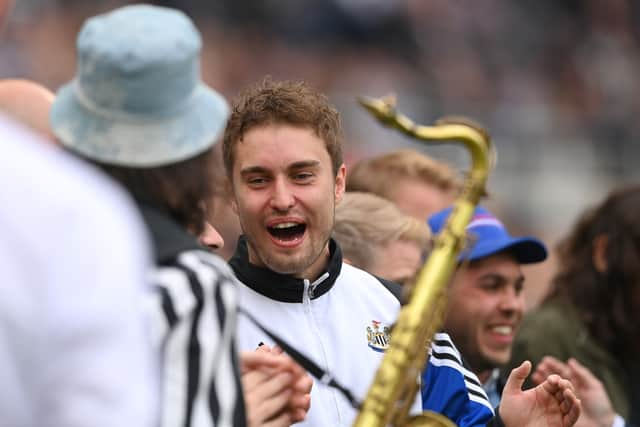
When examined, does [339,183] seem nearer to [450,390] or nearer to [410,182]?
[450,390]

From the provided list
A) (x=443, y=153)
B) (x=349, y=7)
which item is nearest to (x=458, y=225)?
(x=443, y=153)

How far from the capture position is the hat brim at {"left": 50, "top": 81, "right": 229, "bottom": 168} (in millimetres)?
2512

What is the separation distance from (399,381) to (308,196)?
1.11m

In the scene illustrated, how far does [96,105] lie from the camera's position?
2.57 metres

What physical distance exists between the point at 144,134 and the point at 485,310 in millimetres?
2906

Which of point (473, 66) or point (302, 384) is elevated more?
point (473, 66)

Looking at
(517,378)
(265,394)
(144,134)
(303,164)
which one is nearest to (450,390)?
(517,378)

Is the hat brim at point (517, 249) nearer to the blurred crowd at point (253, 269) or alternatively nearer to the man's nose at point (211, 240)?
the blurred crowd at point (253, 269)

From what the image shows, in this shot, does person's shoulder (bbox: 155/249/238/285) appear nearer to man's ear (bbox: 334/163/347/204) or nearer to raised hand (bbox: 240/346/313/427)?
raised hand (bbox: 240/346/313/427)

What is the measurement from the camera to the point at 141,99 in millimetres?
2514

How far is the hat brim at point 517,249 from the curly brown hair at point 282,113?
1.23 m

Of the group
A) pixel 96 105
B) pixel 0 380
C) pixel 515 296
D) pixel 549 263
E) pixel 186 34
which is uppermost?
pixel 186 34

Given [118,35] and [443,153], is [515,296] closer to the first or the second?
[118,35]

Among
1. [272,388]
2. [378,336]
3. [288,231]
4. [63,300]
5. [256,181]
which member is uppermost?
[63,300]
